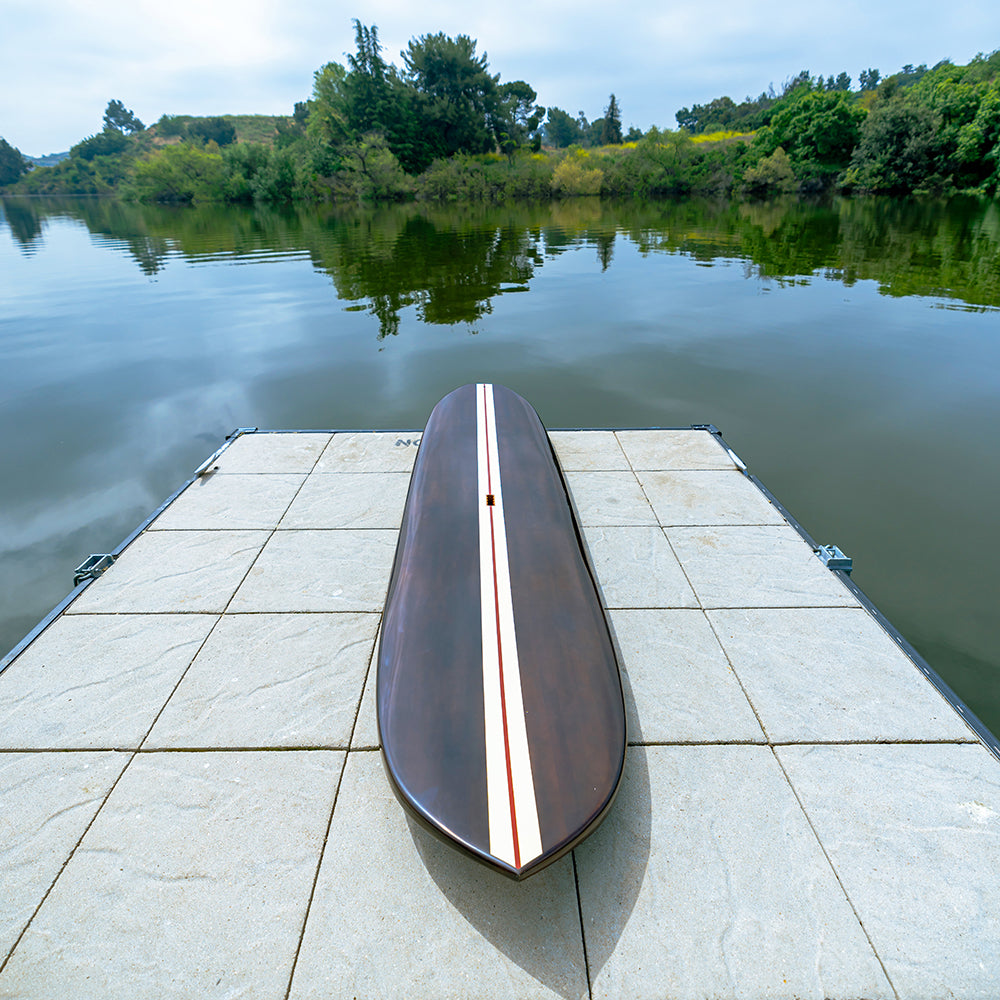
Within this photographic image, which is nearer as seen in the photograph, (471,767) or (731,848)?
(471,767)

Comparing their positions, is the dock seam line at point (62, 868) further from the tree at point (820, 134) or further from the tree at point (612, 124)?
the tree at point (612, 124)

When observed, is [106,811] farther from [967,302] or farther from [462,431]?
[967,302]

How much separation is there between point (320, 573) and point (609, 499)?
10.7 ft

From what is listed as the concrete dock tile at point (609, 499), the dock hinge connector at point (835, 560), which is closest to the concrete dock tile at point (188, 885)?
the concrete dock tile at point (609, 499)

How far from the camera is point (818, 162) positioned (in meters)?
53.5

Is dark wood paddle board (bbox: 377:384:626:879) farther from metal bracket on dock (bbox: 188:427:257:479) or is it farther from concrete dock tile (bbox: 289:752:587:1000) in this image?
metal bracket on dock (bbox: 188:427:257:479)

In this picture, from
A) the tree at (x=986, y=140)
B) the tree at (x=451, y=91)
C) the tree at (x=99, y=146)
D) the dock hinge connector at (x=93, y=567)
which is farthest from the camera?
the tree at (x=99, y=146)

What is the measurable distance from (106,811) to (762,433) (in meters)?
9.54

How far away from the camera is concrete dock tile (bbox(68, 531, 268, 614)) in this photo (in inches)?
187

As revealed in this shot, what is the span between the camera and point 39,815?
10.5 ft

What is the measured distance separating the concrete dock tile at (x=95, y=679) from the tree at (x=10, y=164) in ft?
511

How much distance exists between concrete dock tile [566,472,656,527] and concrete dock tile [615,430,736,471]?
0.51 m

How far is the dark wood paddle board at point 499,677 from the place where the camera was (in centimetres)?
264

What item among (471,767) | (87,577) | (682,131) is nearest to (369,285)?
(87,577)
